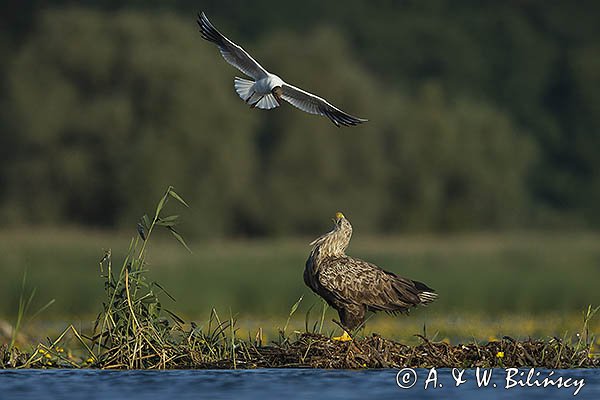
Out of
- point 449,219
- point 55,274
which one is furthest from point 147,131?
point 55,274

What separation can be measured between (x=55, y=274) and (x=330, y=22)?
43.8 metres

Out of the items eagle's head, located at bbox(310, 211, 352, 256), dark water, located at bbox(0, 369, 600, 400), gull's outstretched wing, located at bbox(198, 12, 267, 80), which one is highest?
gull's outstretched wing, located at bbox(198, 12, 267, 80)

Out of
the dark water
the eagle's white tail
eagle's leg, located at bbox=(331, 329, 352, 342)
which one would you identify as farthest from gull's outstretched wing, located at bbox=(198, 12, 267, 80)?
the dark water

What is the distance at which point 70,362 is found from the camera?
34.0 feet

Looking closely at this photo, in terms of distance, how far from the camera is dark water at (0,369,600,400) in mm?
9156

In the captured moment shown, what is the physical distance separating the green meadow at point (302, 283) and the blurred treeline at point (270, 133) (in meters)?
11.1

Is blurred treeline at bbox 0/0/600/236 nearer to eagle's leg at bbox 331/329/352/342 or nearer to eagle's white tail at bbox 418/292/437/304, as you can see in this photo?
eagle's white tail at bbox 418/292/437/304

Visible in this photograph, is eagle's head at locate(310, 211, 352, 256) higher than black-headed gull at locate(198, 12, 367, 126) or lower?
lower

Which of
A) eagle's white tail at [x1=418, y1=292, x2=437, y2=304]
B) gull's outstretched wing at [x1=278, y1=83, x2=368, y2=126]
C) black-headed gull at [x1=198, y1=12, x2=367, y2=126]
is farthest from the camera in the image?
gull's outstretched wing at [x1=278, y1=83, x2=368, y2=126]

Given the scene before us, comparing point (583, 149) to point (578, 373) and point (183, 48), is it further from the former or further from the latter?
point (578, 373)

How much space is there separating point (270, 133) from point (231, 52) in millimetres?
37924

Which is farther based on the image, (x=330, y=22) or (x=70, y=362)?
(x=330, y=22)

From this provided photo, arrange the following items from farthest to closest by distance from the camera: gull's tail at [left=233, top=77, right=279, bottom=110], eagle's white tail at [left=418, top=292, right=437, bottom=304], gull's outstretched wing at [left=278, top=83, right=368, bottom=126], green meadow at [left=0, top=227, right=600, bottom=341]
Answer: green meadow at [left=0, top=227, right=600, bottom=341], gull's outstretched wing at [left=278, top=83, right=368, bottom=126], gull's tail at [left=233, top=77, right=279, bottom=110], eagle's white tail at [left=418, top=292, right=437, bottom=304]

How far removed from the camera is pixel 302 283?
22484 mm
